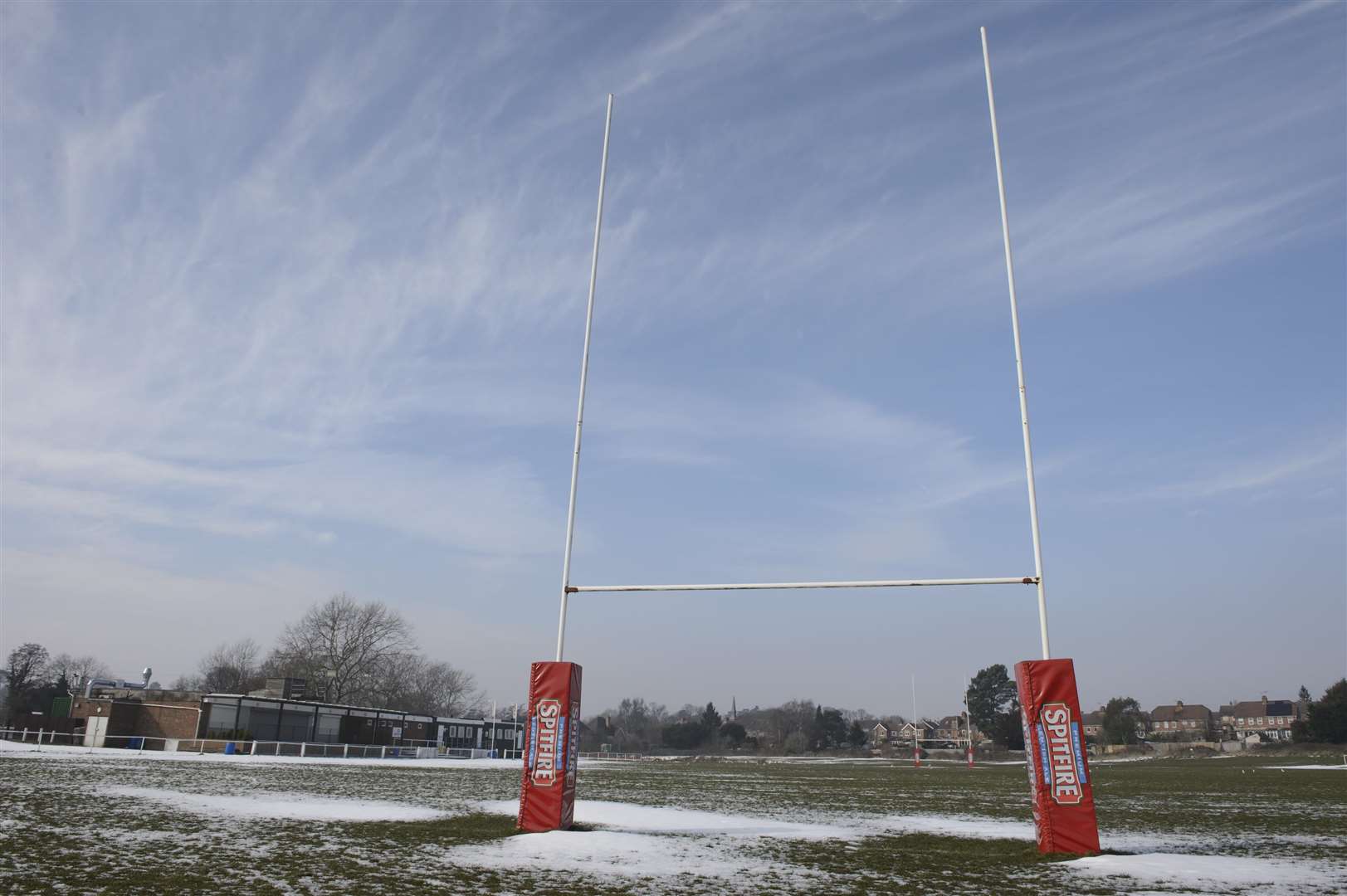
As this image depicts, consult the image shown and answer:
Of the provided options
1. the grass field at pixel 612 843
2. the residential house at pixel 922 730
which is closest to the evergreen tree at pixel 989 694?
the residential house at pixel 922 730

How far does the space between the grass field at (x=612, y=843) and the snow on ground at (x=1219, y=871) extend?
39 millimetres

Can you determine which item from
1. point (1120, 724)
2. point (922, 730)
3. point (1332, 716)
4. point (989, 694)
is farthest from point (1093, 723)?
point (1332, 716)

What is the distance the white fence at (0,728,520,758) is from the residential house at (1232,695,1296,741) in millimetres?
127566

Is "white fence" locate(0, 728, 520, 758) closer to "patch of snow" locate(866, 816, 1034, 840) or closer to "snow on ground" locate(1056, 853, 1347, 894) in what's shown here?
"patch of snow" locate(866, 816, 1034, 840)

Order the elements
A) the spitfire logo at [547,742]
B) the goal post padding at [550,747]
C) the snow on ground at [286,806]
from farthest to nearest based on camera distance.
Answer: the snow on ground at [286,806]
the spitfire logo at [547,742]
the goal post padding at [550,747]

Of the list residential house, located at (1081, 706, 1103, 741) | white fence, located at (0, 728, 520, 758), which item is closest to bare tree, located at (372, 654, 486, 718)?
white fence, located at (0, 728, 520, 758)

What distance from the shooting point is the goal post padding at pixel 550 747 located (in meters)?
11.3

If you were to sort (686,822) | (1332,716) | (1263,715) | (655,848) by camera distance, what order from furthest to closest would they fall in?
(1263,715) < (1332,716) < (686,822) < (655,848)

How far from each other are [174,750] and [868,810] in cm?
3545

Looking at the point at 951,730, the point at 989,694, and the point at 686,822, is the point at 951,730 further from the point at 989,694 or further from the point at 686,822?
the point at 686,822

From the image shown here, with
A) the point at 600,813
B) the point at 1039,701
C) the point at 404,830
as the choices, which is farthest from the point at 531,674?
the point at 1039,701

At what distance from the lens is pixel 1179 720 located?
137 meters

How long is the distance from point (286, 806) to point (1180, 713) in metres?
157

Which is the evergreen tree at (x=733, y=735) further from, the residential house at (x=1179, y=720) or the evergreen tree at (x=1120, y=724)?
the residential house at (x=1179, y=720)
